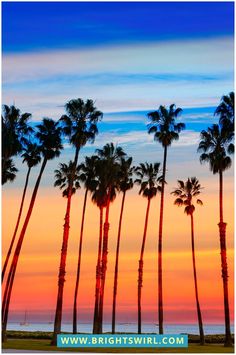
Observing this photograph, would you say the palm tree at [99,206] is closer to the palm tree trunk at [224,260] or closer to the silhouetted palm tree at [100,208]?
the silhouetted palm tree at [100,208]

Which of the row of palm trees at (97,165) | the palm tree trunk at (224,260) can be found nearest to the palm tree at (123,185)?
the row of palm trees at (97,165)

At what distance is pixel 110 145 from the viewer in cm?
6956

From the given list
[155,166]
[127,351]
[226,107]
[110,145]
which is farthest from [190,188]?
[127,351]

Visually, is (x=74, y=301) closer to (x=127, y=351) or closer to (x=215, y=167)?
(x=215, y=167)

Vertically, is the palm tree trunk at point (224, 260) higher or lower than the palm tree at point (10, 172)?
lower

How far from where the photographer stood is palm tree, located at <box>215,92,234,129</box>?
→ 58781 millimetres

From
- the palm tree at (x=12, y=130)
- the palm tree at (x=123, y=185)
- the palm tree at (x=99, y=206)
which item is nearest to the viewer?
the palm tree at (x=12, y=130)

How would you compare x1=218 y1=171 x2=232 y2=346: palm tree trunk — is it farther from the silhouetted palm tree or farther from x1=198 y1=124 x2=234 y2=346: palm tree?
the silhouetted palm tree

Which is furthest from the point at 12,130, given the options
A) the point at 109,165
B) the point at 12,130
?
the point at 109,165

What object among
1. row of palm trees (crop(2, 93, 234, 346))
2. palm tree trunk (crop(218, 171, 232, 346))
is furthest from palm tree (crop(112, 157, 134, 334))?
palm tree trunk (crop(218, 171, 232, 346))

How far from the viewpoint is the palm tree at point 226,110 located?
5878 cm

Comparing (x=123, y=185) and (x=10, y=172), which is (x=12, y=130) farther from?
(x=123, y=185)

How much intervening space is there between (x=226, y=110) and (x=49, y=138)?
1748 cm

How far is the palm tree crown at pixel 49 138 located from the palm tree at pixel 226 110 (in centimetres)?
1575
